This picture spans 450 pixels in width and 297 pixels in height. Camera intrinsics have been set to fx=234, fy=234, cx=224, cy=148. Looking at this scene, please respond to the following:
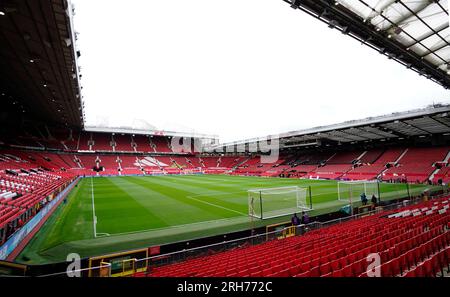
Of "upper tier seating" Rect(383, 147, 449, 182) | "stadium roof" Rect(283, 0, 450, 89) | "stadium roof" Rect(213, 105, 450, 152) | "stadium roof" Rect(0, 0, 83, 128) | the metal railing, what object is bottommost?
the metal railing

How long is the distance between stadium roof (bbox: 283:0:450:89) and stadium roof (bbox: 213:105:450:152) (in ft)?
60.6

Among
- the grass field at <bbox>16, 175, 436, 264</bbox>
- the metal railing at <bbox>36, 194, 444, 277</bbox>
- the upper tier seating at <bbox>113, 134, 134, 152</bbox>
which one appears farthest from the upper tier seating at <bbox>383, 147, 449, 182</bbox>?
the upper tier seating at <bbox>113, 134, 134, 152</bbox>

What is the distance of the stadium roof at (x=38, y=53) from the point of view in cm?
1024

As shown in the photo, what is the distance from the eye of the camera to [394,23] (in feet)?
29.7

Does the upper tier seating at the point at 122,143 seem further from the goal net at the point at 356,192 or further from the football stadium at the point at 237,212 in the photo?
the goal net at the point at 356,192

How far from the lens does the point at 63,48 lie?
13555 mm

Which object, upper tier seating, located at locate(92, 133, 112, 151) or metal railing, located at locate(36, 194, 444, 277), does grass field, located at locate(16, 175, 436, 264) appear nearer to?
metal railing, located at locate(36, 194, 444, 277)

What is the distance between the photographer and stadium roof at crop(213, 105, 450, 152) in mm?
26995

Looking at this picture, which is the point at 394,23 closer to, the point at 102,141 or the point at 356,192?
the point at 356,192

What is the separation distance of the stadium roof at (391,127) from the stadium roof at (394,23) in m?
18.5

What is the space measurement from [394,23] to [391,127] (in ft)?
100

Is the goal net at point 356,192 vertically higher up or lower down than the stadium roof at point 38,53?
lower down

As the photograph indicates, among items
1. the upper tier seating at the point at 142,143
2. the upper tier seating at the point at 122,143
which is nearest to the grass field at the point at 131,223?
the upper tier seating at the point at 122,143
